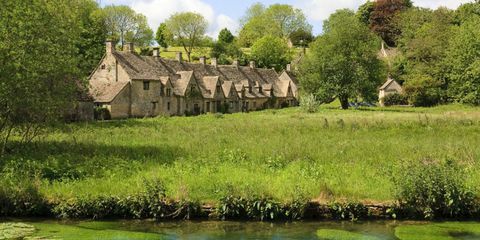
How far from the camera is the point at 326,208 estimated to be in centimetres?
1714

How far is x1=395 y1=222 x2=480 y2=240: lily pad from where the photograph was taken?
14.6 metres

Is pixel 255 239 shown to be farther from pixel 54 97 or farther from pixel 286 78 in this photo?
pixel 286 78

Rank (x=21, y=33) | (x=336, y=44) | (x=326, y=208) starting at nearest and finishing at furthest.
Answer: (x=326, y=208)
(x=21, y=33)
(x=336, y=44)

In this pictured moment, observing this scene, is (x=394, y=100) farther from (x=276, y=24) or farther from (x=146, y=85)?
(x=276, y=24)

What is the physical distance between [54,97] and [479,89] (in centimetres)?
6188

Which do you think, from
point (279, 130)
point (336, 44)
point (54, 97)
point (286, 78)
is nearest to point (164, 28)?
point (286, 78)

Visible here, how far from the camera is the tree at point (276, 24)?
523 feet

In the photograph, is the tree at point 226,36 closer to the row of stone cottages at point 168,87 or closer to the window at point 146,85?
the row of stone cottages at point 168,87

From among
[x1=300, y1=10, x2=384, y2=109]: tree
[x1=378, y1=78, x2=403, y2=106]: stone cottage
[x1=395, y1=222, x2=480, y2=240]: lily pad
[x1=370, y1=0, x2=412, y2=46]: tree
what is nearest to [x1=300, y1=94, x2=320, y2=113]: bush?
[x1=300, y1=10, x2=384, y2=109]: tree

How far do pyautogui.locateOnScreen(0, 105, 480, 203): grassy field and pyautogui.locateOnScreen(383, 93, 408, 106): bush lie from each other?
174 feet

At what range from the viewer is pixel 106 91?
64625 millimetres

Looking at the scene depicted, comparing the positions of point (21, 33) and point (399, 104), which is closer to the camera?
point (21, 33)

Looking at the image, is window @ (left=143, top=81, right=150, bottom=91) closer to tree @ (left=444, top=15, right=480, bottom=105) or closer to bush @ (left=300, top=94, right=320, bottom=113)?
bush @ (left=300, top=94, right=320, bottom=113)

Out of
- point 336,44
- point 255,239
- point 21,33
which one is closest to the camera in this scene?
point 255,239
